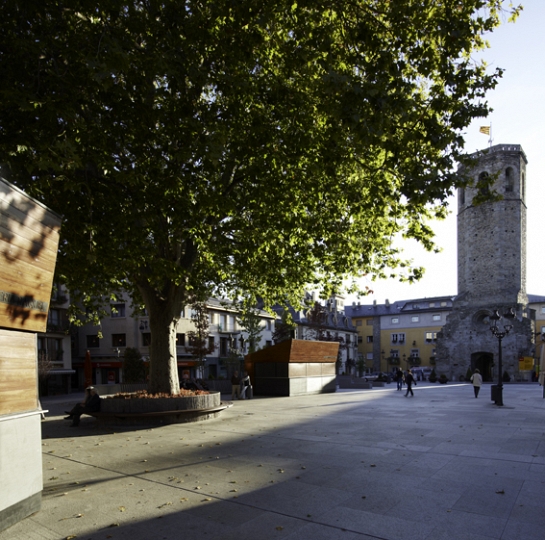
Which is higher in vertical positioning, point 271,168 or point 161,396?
point 271,168

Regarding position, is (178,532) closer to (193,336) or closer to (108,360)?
(193,336)

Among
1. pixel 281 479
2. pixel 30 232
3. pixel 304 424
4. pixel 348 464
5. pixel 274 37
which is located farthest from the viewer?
pixel 304 424

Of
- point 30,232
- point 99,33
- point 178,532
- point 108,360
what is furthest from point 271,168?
point 108,360

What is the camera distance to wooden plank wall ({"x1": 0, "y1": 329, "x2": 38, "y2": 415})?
18.2 ft

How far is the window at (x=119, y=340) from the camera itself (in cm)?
4869

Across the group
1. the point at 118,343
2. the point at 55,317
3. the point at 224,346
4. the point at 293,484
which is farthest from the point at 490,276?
the point at 293,484

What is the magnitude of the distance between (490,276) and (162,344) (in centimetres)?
4866

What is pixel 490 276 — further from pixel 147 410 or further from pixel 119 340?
pixel 147 410

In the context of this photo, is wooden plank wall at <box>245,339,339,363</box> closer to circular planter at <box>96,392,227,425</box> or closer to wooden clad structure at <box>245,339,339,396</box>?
wooden clad structure at <box>245,339,339,396</box>

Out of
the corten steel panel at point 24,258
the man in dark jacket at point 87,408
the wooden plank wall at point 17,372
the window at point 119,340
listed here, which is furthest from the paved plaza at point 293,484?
the window at point 119,340

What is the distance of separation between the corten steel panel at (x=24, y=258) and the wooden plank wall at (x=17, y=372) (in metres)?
0.14

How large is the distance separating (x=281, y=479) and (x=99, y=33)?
9.02m

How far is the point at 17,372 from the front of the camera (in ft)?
19.0

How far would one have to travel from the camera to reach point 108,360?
48.5 m
